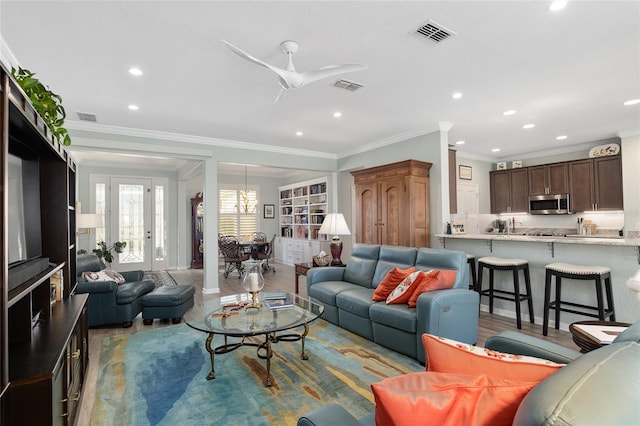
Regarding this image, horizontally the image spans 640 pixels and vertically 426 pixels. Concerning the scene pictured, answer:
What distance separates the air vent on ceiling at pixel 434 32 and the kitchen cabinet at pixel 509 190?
585 cm

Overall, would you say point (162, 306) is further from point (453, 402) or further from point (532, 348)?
point (453, 402)

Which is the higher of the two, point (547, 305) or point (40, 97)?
point (40, 97)

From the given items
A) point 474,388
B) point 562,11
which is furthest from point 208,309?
point 562,11

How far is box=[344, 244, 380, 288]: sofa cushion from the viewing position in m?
4.18

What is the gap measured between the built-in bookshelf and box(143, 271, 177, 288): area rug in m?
3.45

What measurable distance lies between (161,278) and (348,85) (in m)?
5.93

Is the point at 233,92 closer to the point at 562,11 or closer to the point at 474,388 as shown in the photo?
the point at 562,11

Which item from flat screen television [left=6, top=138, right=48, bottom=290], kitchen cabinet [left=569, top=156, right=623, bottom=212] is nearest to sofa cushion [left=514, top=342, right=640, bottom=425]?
flat screen television [left=6, top=138, right=48, bottom=290]

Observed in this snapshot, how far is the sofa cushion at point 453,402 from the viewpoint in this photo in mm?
811

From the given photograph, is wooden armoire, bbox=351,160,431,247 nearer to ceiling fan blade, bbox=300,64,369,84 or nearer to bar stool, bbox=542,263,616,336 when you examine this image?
bar stool, bbox=542,263,616,336

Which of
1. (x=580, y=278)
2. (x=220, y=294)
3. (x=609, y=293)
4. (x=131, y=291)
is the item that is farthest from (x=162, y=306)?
(x=609, y=293)

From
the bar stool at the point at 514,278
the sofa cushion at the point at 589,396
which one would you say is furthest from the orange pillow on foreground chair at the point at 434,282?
the sofa cushion at the point at 589,396

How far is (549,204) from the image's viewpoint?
6.84 meters

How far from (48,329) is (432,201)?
15.7ft
